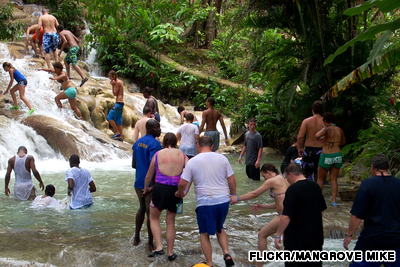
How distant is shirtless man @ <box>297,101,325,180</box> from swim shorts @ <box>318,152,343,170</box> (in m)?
0.40

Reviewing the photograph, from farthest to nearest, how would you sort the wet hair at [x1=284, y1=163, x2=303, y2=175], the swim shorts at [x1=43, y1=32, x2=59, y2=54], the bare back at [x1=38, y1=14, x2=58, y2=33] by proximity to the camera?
the swim shorts at [x1=43, y1=32, x2=59, y2=54]
the bare back at [x1=38, y1=14, x2=58, y2=33]
the wet hair at [x1=284, y1=163, x2=303, y2=175]

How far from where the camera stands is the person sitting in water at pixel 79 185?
714 centimetres

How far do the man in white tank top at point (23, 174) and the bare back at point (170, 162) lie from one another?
383cm

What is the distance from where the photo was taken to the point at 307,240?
4051 millimetres

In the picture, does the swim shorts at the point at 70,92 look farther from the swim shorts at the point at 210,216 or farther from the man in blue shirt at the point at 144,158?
the swim shorts at the point at 210,216

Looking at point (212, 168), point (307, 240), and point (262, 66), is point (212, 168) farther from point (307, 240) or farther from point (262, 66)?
point (262, 66)

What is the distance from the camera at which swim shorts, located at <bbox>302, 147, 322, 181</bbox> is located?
7.69 m

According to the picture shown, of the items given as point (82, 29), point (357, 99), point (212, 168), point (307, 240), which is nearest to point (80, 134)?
point (357, 99)

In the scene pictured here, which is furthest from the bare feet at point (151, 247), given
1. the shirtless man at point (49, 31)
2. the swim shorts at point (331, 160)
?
the shirtless man at point (49, 31)

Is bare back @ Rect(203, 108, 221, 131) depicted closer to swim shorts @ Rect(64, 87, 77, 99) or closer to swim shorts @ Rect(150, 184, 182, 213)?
swim shorts @ Rect(150, 184, 182, 213)

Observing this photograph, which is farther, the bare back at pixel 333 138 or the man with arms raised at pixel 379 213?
the bare back at pixel 333 138

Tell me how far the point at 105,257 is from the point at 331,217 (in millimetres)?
3520

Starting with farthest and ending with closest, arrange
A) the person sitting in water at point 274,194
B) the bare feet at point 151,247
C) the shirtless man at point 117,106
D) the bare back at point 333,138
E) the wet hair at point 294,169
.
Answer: the shirtless man at point 117,106 → the bare back at point 333,138 → the bare feet at point 151,247 → the person sitting in water at point 274,194 → the wet hair at point 294,169

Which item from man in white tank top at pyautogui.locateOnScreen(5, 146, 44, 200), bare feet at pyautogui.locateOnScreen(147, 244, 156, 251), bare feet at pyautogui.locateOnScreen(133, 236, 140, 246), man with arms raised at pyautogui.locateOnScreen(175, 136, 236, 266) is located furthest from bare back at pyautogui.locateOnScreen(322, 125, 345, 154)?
man in white tank top at pyautogui.locateOnScreen(5, 146, 44, 200)
